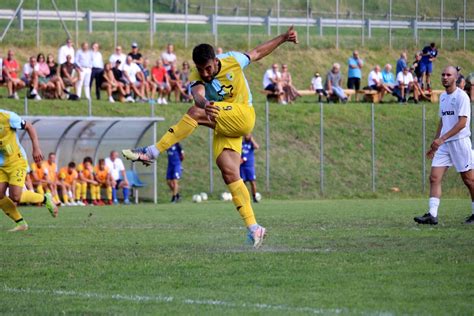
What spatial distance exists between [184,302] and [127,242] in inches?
213

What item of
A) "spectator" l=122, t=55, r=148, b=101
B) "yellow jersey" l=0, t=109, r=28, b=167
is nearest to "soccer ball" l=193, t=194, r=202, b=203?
"spectator" l=122, t=55, r=148, b=101

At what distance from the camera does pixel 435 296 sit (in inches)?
333

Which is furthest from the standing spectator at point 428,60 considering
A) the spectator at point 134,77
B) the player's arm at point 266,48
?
the player's arm at point 266,48

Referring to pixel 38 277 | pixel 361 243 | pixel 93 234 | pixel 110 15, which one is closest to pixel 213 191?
pixel 110 15

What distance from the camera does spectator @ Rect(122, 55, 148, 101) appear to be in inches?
1431

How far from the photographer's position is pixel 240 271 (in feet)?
33.3

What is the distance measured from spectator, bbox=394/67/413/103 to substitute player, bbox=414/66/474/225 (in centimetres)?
2552

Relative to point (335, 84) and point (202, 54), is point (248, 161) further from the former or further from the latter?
point (202, 54)

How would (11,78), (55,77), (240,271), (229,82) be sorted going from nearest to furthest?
(240,271) < (229,82) < (11,78) < (55,77)

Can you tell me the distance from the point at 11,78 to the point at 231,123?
2375 centimetres

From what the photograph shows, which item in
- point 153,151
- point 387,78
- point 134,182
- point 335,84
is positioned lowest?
point 134,182

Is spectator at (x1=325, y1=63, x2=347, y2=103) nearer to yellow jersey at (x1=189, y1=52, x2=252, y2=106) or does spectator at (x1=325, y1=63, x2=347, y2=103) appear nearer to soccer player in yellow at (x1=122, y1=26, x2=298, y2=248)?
soccer player in yellow at (x1=122, y1=26, x2=298, y2=248)

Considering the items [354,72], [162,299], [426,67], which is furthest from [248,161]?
[162,299]

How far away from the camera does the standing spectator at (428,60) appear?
40.5 m
